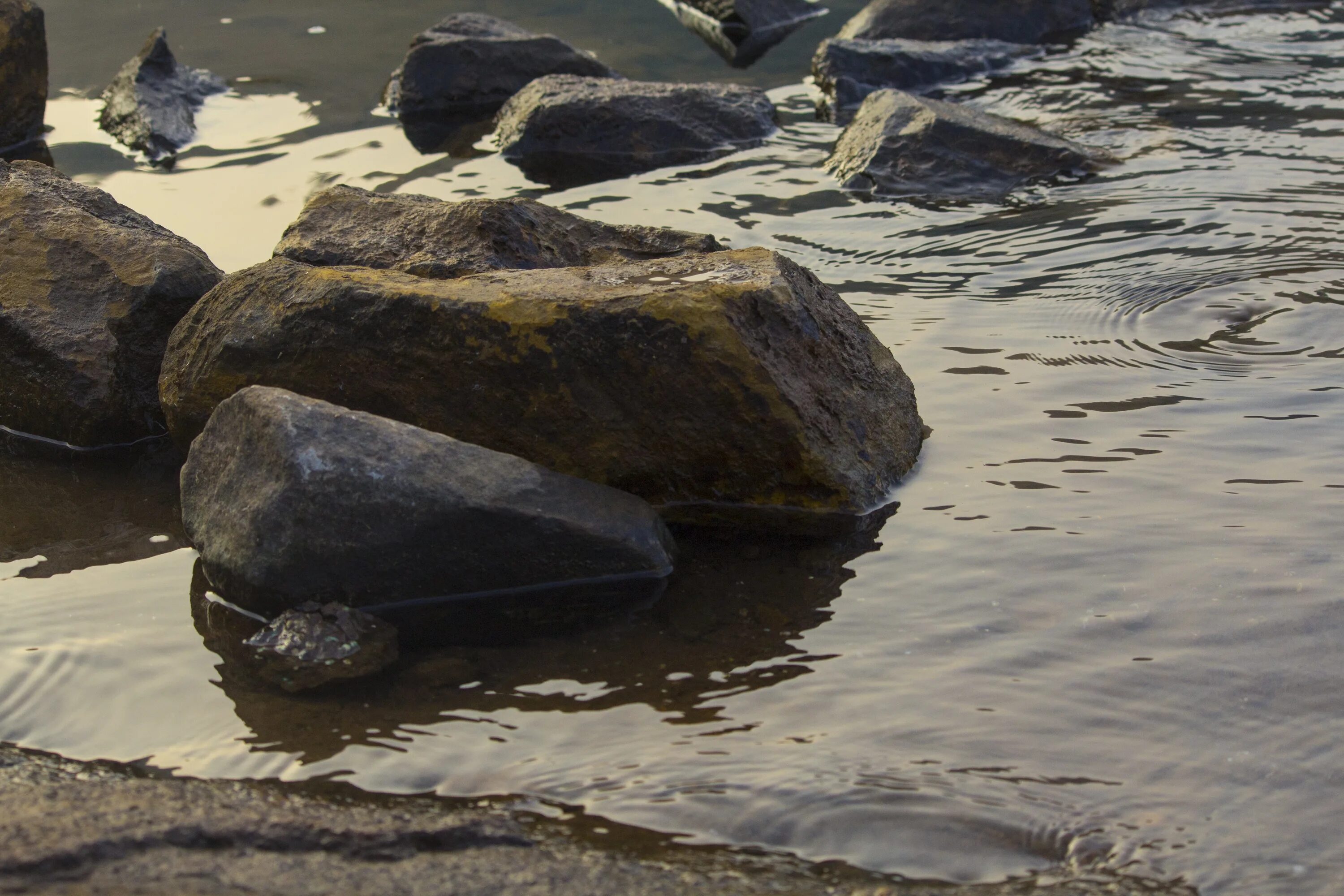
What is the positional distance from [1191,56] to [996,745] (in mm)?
7685

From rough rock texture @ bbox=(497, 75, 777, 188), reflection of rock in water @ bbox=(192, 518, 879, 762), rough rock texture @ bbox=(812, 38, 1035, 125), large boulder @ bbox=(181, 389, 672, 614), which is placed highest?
rough rock texture @ bbox=(812, 38, 1035, 125)

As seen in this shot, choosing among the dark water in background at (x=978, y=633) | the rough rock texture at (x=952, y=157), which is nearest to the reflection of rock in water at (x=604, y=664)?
the dark water in background at (x=978, y=633)

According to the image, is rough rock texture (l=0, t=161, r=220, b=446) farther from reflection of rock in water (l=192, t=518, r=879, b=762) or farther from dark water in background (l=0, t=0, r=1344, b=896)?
reflection of rock in water (l=192, t=518, r=879, b=762)

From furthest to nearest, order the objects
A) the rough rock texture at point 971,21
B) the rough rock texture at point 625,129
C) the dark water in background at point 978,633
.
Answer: the rough rock texture at point 971,21 → the rough rock texture at point 625,129 → the dark water in background at point 978,633

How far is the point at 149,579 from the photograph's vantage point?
375 centimetres

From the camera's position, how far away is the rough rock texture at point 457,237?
449 centimetres

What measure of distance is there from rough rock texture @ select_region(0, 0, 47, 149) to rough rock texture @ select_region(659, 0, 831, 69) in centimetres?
478

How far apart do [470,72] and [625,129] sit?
1699 millimetres

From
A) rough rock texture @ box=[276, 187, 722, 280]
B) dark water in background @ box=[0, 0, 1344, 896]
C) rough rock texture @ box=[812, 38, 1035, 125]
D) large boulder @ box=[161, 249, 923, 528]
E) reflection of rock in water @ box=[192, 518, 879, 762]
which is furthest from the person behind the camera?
rough rock texture @ box=[812, 38, 1035, 125]

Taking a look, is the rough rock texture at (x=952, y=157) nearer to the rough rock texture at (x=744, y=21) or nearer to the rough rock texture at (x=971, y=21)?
the rough rock texture at (x=971, y=21)

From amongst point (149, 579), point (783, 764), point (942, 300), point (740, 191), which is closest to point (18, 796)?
point (149, 579)

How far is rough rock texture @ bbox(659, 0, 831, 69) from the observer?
34.3ft

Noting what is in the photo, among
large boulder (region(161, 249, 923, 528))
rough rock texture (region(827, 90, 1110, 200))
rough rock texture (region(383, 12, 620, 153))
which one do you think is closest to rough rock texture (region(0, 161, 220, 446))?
large boulder (region(161, 249, 923, 528))

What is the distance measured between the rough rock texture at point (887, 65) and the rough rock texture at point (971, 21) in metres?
0.58
